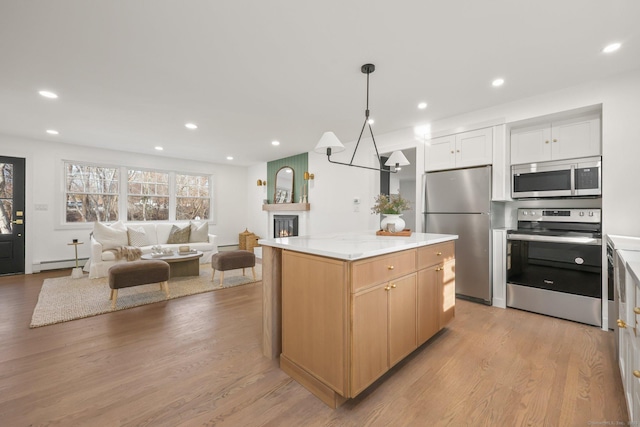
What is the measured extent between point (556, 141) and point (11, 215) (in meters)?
8.18

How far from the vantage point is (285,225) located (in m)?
6.44

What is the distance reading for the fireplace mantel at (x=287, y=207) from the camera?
5742 mm

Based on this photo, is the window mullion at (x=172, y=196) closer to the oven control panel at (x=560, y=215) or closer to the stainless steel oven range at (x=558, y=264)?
the stainless steel oven range at (x=558, y=264)

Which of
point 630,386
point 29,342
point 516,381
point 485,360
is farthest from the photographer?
point 29,342

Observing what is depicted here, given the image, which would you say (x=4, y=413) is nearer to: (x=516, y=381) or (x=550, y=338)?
(x=516, y=381)

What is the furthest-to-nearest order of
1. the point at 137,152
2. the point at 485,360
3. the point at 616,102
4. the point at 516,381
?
the point at 137,152, the point at 616,102, the point at 485,360, the point at 516,381

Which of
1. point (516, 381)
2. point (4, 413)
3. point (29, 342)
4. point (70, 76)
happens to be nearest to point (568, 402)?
point (516, 381)

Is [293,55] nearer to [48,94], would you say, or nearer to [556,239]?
[48,94]

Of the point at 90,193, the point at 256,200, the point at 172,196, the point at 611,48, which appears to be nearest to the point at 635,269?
the point at 611,48

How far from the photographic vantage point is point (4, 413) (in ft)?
5.02

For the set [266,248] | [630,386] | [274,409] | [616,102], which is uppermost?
[616,102]

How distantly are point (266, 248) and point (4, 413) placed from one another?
1701 millimetres

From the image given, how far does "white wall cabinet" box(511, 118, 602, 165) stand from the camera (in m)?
2.81

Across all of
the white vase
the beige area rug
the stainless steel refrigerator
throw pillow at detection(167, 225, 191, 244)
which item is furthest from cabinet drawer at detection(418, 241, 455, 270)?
throw pillow at detection(167, 225, 191, 244)
